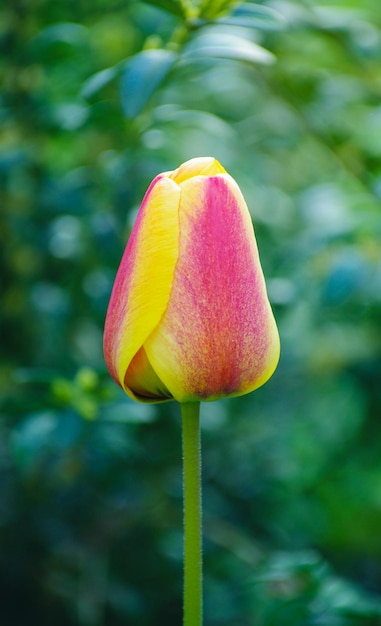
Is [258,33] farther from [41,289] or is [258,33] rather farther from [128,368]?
[128,368]

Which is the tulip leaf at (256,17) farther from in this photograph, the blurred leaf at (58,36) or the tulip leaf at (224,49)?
the blurred leaf at (58,36)

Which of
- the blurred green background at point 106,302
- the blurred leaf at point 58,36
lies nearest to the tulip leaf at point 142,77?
the blurred green background at point 106,302

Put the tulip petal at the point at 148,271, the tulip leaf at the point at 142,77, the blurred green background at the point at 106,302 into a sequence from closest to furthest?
1. the tulip petal at the point at 148,271
2. the tulip leaf at the point at 142,77
3. the blurred green background at the point at 106,302

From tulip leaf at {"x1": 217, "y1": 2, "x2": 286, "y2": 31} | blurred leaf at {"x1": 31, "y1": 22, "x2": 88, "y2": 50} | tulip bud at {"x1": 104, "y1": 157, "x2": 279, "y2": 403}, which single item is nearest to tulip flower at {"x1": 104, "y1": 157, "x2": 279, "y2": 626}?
tulip bud at {"x1": 104, "y1": 157, "x2": 279, "y2": 403}

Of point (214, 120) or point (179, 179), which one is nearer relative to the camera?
point (179, 179)

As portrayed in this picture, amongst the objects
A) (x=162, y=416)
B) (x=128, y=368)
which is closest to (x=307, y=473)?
(x=162, y=416)

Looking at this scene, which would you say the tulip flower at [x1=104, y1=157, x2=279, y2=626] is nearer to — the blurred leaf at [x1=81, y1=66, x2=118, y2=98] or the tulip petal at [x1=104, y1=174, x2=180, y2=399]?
the tulip petal at [x1=104, y1=174, x2=180, y2=399]

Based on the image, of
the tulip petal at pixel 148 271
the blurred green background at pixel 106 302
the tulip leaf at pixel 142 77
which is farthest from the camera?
the blurred green background at pixel 106 302
